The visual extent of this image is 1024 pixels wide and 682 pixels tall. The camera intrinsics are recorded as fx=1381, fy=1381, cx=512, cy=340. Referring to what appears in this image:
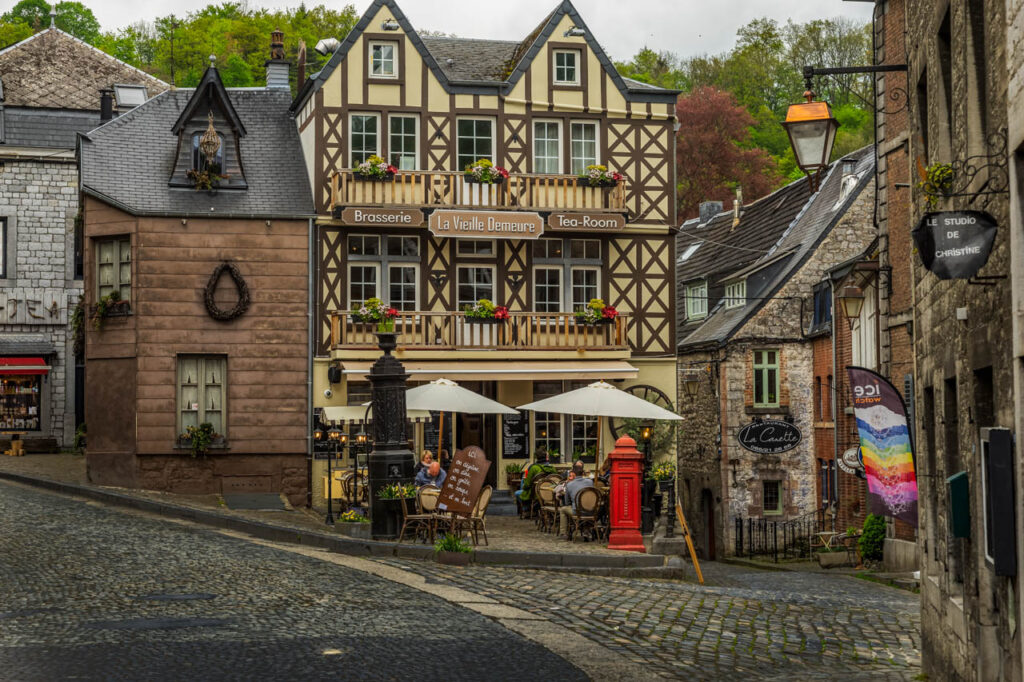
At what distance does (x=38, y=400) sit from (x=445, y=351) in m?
11.9

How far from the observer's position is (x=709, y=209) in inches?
1772

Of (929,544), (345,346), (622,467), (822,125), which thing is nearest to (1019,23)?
(822,125)

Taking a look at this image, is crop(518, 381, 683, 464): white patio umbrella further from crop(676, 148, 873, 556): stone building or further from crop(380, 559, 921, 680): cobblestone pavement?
crop(676, 148, 873, 556): stone building

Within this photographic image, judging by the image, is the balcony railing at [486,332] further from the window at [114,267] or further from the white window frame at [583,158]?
the window at [114,267]

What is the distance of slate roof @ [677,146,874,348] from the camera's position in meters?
33.2

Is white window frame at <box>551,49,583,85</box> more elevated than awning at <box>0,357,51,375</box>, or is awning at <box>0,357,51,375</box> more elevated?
white window frame at <box>551,49,583,85</box>

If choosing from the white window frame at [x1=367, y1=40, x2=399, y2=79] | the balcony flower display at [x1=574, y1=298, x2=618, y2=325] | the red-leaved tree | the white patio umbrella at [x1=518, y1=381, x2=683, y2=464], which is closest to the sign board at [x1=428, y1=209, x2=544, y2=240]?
the balcony flower display at [x1=574, y1=298, x2=618, y2=325]

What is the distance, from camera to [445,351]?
27.1m

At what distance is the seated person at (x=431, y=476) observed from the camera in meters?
19.6

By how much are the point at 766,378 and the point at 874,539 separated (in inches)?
402

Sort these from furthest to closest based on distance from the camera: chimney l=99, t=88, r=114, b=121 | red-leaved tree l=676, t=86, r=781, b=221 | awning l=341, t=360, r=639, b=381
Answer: red-leaved tree l=676, t=86, r=781, b=221
chimney l=99, t=88, r=114, b=121
awning l=341, t=360, r=639, b=381

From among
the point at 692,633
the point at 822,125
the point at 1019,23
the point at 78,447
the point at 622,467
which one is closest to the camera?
the point at 1019,23

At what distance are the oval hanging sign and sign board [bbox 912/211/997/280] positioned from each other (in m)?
21.2

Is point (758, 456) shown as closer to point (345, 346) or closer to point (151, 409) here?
point (345, 346)
